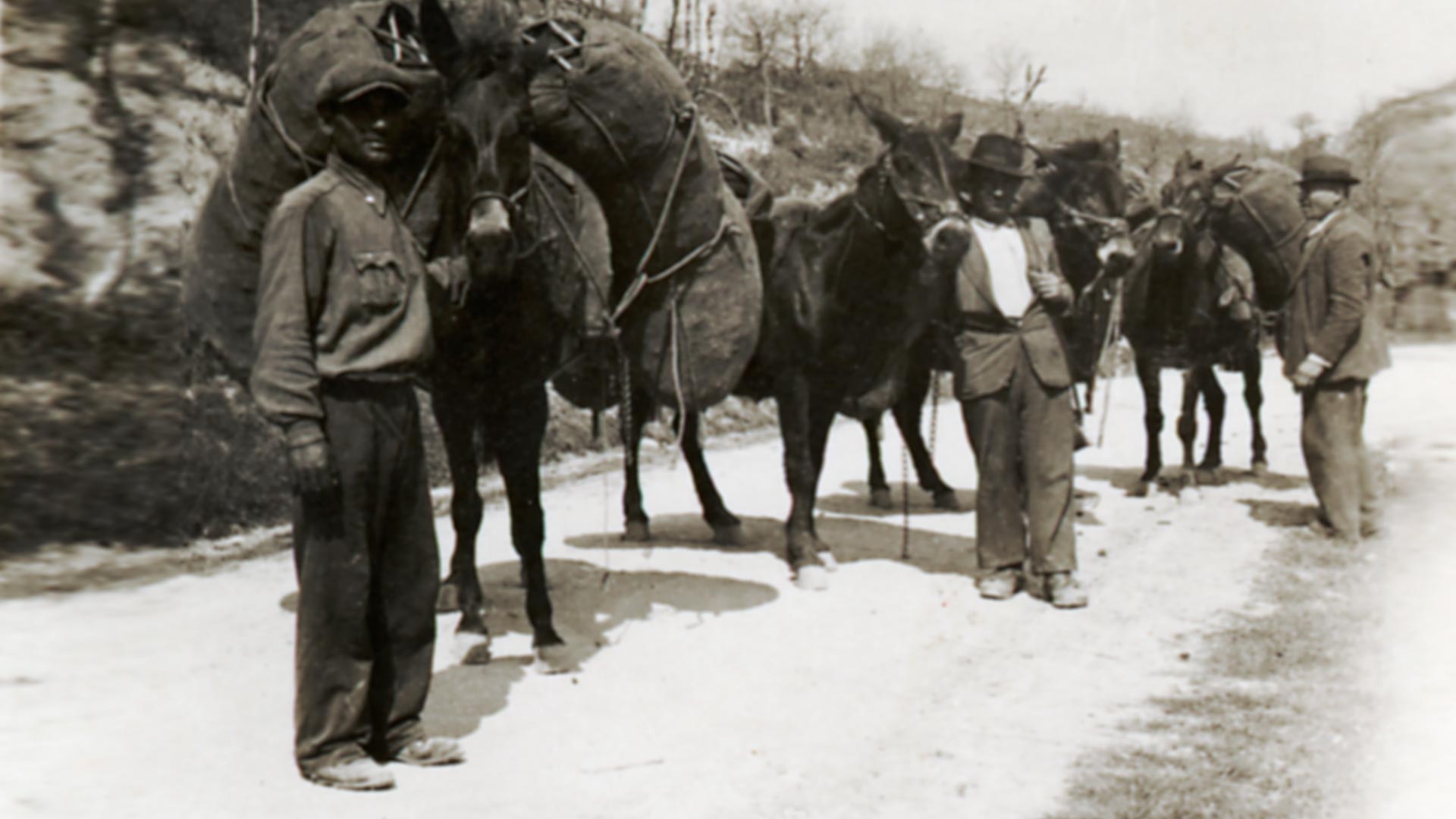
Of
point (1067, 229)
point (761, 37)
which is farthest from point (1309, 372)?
point (761, 37)

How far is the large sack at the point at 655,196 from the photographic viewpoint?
6.05 metres


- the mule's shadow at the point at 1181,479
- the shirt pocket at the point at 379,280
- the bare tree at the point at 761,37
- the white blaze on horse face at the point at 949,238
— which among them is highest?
the bare tree at the point at 761,37

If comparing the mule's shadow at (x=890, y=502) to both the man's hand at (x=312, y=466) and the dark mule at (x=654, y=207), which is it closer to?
the dark mule at (x=654, y=207)

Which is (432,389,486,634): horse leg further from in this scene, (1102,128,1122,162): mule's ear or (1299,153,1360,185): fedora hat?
(1102,128,1122,162): mule's ear

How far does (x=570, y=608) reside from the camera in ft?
24.5

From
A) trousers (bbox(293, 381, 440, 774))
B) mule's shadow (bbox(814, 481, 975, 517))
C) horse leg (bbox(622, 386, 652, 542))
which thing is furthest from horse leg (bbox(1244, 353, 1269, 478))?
trousers (bbox(293, 381, 440, 774))

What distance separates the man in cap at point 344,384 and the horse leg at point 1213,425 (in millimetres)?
10076

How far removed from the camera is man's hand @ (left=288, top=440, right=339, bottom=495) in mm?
4055

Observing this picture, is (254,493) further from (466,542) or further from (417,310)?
(417,310)

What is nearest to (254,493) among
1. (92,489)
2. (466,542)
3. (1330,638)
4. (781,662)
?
(466,542)

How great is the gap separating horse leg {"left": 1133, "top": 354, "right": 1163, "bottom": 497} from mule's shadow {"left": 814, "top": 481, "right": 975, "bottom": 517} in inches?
65.5

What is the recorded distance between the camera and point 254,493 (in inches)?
394

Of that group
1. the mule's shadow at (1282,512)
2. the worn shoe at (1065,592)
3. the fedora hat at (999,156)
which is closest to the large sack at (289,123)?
the fedora hat at (999,156)

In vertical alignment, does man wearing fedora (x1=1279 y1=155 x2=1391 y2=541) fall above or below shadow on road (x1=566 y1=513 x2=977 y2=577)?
above
